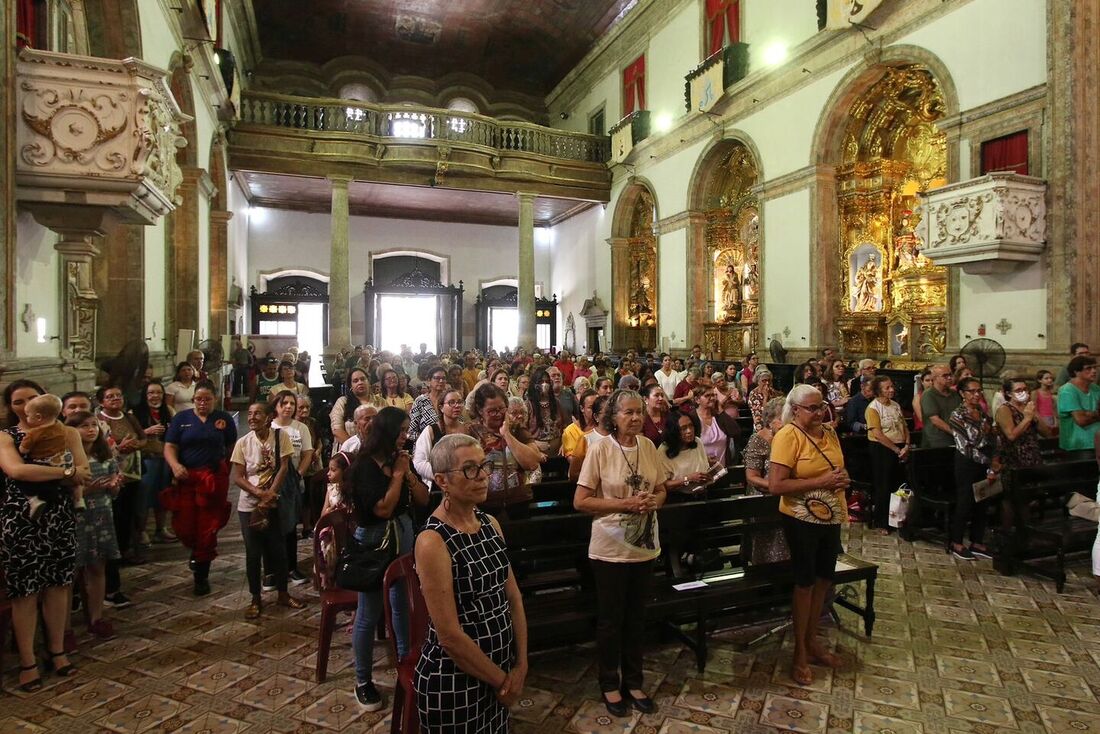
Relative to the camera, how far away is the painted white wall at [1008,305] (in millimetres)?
8844

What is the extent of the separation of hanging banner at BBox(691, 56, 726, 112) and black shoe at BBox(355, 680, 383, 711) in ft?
48.3

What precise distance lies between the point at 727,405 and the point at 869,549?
6.48 feet

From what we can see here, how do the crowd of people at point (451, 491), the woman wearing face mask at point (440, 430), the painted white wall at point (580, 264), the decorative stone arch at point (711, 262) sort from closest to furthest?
the crowd of people at point (451, 491) < the woman wearing face mask at point (440, 430) < the decorative stone arch at point (711, 262) < the painted white wall at point (580, 264)

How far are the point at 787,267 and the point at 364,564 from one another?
12393 millimetres

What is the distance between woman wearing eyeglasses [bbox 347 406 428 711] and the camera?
311 cm

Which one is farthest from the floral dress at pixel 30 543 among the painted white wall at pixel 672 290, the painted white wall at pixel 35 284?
the painted white wall at pixel 672 290

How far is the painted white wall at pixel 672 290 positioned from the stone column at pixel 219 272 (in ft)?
36.9

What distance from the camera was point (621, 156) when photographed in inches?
760

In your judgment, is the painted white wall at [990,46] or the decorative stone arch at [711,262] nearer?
the painted white wall at [990,46]

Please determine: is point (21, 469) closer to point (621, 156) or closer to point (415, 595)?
point (415, 595)

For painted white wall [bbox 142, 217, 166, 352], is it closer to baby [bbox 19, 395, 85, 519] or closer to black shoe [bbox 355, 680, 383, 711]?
baby [bbox 19, 395, 85, 519]

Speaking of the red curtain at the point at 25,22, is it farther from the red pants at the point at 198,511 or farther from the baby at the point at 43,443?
the red pants at the point at 198,511

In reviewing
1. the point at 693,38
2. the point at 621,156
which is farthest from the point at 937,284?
the point at 621,156

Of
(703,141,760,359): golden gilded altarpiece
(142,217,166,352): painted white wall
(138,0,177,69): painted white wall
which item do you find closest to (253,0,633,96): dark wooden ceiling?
(703,141,760,359): golden gilded altarpiece
